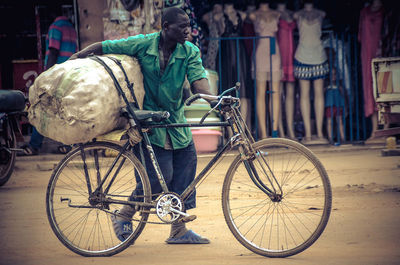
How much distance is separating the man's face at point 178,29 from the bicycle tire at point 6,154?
383cm

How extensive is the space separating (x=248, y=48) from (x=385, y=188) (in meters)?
4.45

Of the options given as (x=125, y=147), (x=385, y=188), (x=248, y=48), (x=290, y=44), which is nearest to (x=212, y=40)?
(x=248, y=48)

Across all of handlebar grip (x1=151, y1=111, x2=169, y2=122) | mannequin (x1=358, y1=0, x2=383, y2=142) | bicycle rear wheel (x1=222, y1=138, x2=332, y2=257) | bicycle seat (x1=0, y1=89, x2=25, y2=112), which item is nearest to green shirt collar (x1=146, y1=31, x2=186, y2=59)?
handlebar grip (x1=151, y1=111, x2=169, y2=122)

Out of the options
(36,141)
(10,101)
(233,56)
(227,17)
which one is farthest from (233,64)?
(10,101)

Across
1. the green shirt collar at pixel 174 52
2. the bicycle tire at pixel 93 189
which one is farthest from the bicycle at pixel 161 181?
the green shirt collar at pixel 174 52

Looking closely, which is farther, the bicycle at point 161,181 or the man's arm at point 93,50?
the man's arm at point 93,50

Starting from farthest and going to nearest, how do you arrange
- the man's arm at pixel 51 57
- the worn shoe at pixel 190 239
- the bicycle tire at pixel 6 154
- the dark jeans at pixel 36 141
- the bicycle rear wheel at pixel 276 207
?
the dark jeans at pixel 36 141 → the man's arm at pixel 51 57 → the bicycle tire at pixel 6 154 → the worn shoe at pixel 190 239 → the bicycle rear wheel at pixel 276 207

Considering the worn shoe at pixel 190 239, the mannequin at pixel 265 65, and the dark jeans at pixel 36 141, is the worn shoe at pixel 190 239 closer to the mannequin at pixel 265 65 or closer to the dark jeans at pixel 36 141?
the dark jeans at pixel 36 141

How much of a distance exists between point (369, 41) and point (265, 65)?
1.81 meters

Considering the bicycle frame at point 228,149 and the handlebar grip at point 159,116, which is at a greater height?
the handlebar grip at point 159,116

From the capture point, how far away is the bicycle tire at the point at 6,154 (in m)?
7.49

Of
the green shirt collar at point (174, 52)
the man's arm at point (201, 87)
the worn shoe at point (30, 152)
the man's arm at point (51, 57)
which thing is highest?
the green shirt collar at point (174, 52)

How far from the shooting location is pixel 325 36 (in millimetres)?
10883

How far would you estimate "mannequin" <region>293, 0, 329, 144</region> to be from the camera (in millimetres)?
10281
